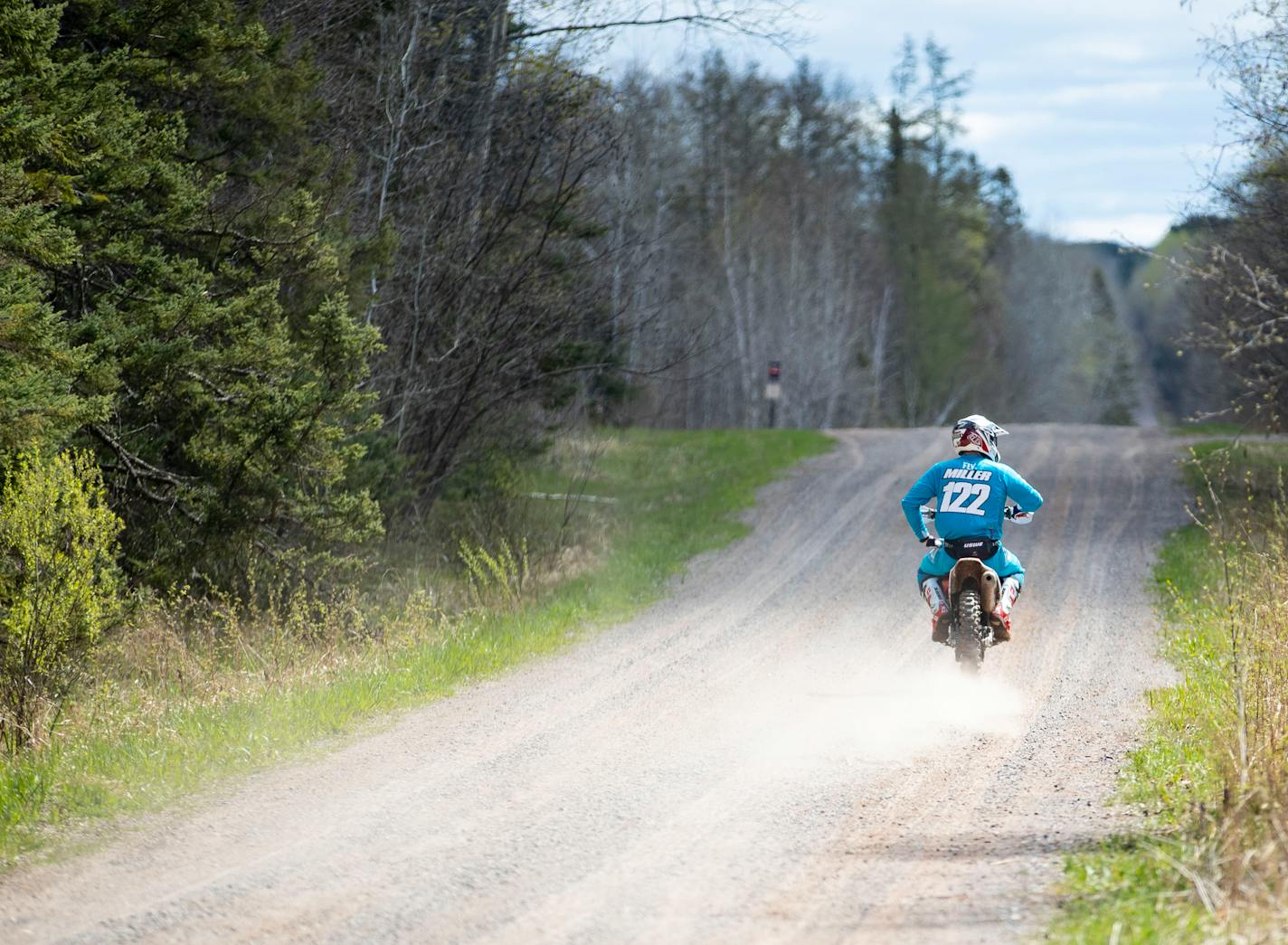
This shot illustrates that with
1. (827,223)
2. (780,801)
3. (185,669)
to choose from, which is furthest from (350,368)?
(827,223)

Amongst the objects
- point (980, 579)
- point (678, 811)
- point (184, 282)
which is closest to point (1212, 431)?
point (980, 579)

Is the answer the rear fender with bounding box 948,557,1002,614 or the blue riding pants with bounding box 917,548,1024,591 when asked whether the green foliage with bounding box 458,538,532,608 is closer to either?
the blue riding pants with bounding box 917,548,1024,591

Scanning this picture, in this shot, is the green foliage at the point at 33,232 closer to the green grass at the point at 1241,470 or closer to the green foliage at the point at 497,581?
the green foliage at the point at 497,581

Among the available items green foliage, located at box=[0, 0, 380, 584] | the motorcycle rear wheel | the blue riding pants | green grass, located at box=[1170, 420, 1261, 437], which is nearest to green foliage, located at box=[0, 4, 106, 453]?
green foliage, located at box=[0, 0, 380, 584]

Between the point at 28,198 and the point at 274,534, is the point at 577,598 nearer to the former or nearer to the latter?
the point at 274,534

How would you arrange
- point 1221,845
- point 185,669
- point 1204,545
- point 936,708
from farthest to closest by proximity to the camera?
point 1204,545, point 185,669, point 936,708, point 1221,845

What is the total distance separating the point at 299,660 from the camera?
1044 cm

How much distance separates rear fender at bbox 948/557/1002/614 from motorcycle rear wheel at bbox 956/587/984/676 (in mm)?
47

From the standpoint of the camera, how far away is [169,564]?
11.7 metres

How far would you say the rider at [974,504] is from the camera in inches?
393

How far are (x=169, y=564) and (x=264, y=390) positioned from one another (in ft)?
6.48

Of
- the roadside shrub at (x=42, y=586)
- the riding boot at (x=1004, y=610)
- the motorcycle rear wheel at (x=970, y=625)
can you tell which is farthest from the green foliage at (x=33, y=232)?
the riding boot at (x=1004, y=610)

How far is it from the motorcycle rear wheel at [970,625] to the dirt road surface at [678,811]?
14.4 inches

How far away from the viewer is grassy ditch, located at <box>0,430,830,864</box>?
7234 millimetres
